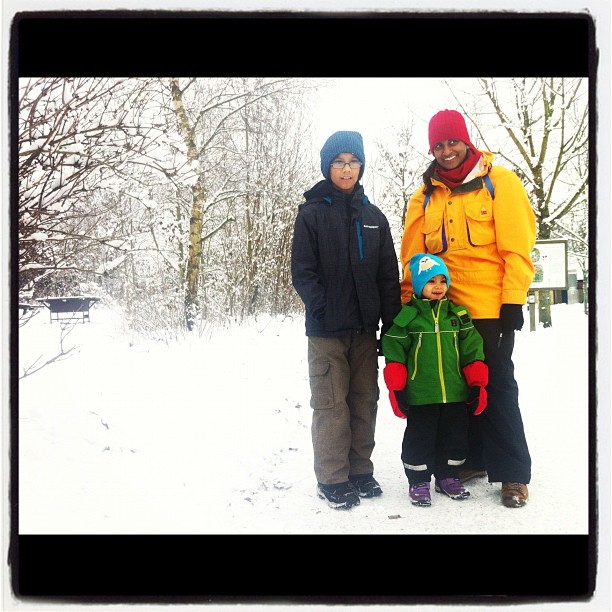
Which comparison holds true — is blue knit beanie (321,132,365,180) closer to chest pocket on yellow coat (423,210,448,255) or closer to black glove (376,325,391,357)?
chest pocket on yellow coat (423,210,448,255)

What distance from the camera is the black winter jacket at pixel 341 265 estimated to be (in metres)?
3.15

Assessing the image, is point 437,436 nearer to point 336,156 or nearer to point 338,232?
point 338,232

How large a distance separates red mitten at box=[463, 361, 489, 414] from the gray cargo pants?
535 millimetres

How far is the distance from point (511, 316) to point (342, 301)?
3.05 ft

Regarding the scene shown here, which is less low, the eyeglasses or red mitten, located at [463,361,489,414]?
the eyeglasses

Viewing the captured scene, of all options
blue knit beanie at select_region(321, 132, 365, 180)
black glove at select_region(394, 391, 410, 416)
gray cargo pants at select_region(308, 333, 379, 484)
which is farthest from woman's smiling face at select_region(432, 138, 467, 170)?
black glove at select_region(394, 391, 410, 416)

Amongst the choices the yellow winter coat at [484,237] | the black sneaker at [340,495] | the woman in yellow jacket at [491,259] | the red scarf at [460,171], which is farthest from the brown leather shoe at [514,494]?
the red scarf at [460,171]

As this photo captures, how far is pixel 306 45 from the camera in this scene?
8.34ft

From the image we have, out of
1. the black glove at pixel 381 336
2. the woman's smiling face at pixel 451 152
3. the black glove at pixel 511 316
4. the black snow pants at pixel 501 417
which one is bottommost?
the black snow pants at pixel 501 417

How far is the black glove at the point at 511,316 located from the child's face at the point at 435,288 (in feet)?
1.11

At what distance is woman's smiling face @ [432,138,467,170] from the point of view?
322 centimetres

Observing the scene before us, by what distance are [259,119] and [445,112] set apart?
486cm

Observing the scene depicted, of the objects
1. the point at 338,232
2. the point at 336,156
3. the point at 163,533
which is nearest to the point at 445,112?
the point at 336,156

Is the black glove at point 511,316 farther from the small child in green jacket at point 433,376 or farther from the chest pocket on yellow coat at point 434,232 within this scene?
the chest pocket on yellow coat at point 434,232
